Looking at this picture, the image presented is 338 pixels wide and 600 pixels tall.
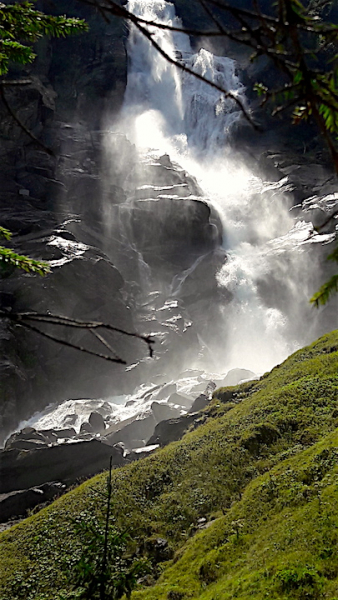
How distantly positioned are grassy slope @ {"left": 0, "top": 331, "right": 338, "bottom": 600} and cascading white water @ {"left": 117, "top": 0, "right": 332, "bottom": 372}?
1017 inches

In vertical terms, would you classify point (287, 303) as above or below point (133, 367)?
above

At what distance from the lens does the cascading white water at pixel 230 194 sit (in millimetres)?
49344

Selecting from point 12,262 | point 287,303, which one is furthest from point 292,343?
point 12,262

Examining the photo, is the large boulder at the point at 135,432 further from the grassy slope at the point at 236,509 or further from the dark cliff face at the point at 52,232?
the grassy slope at the point at 236,509

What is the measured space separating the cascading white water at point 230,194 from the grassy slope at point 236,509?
1017 inches

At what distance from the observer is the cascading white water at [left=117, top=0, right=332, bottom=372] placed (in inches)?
1943

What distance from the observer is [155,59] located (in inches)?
3285

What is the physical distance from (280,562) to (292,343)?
43.4 metres

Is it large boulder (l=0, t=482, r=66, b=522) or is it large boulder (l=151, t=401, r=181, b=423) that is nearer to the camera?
large boulder (l=0, t=482, r=66, b=522)

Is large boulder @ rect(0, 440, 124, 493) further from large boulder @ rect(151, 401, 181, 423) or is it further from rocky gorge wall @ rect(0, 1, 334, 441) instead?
rocky gorge wall @ rect(0, 1, 334, 441)

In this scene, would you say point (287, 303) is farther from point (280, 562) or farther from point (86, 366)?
point (280, 562)

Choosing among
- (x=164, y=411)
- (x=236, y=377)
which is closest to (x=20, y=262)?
(x=164, y=411)

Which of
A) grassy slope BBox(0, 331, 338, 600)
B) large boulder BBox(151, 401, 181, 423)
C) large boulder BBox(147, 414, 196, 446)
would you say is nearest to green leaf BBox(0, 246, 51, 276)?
grassy slope BBox(0, 331, 338, 600)

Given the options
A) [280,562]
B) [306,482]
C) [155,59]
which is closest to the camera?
[280,562]
